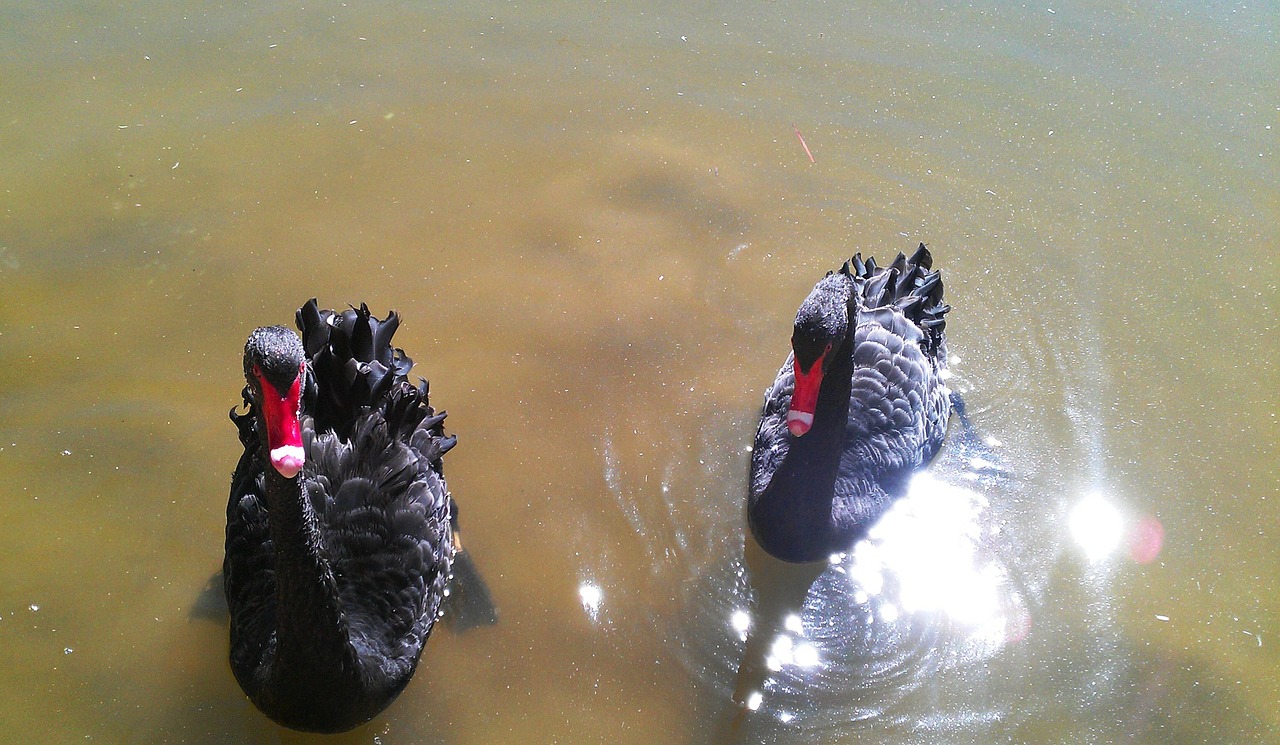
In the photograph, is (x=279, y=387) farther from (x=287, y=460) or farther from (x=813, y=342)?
(x=813, y=342)

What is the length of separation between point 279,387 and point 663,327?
3.08 m

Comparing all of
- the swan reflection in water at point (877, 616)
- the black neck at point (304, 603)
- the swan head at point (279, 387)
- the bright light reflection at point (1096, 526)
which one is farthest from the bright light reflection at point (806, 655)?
the swan head at point (279, 387)

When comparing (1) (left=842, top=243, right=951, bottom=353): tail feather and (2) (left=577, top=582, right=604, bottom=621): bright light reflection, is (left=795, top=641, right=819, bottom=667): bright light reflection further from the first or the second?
(1) (left=842, top=243, right=951, bottom=353): tail feather

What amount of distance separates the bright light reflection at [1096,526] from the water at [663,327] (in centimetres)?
3

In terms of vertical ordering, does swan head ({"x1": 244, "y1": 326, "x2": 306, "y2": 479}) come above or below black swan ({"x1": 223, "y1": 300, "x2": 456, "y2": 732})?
above

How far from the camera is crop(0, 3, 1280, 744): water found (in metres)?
4.48

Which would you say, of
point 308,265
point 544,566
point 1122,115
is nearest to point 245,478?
point 544,566

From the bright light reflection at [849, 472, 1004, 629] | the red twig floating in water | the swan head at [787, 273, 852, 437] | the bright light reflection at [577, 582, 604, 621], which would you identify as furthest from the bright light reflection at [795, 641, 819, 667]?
the red twig floating in water

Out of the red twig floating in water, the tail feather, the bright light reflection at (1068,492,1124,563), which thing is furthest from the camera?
the red twig floating in water

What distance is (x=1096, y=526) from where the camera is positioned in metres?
5.22

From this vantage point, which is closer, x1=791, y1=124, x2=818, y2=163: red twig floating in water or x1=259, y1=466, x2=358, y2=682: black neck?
x1=259, y1=466, x2=358, y2=682: black neck

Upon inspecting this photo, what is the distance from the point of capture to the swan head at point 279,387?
3152 millimetres

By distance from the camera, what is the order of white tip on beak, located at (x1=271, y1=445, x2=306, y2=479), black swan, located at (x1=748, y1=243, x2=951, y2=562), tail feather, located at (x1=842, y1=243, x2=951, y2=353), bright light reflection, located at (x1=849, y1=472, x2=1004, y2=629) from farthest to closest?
tail feather, located at (x1=842, y1=243, x2=951, y2=353), bright light reflection, located at (x1=849, y1=472, x2=1004, y2=629), black swan, located at (x1=748, y1=243, x2=951, y2=562), white tip on beak, located at (x1=271, y1=445, x2=306, y2=479)

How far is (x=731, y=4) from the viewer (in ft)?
27.1
